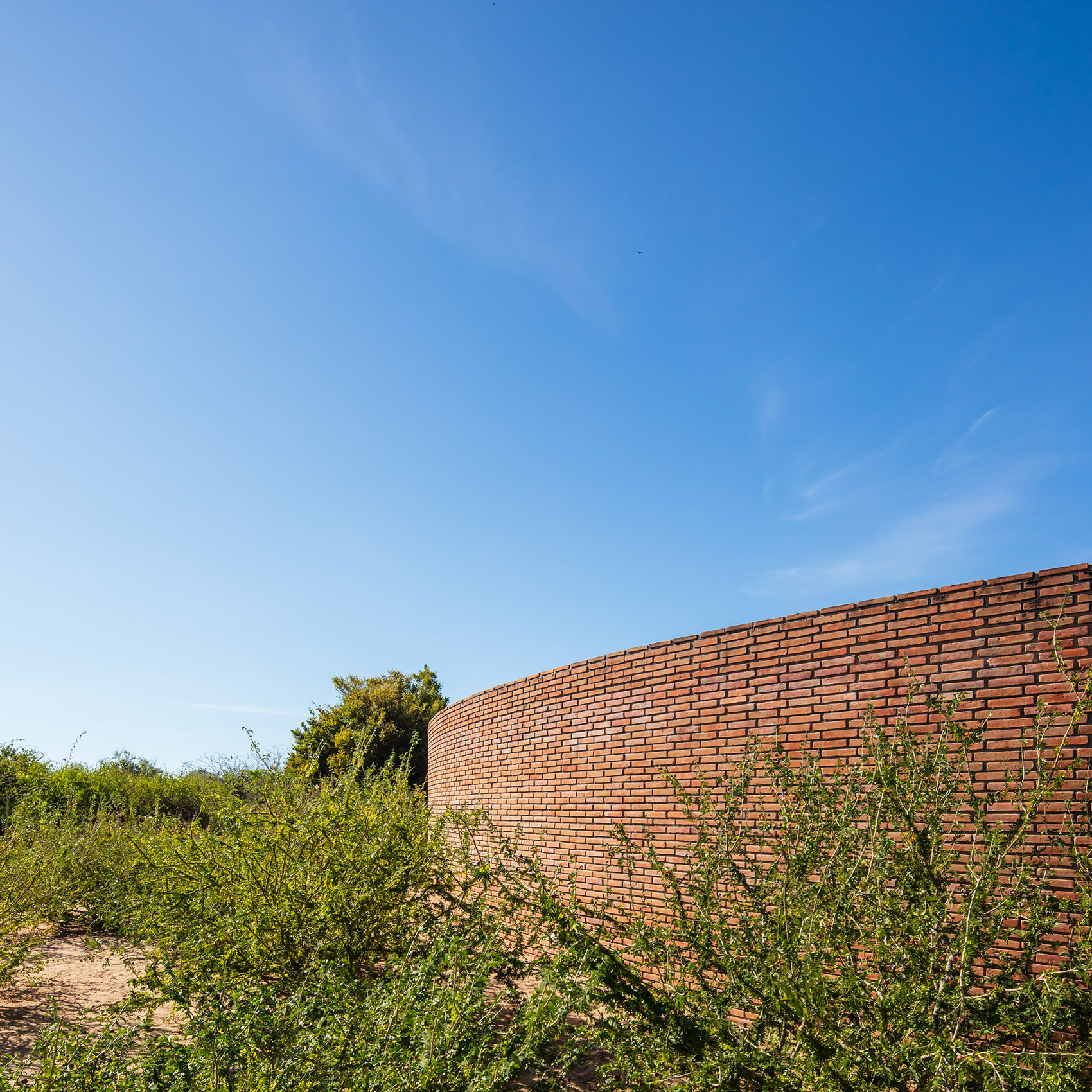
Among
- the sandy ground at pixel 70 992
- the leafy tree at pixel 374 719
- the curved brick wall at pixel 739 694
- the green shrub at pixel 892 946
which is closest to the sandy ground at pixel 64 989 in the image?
the sandy ground at pixel 70 992

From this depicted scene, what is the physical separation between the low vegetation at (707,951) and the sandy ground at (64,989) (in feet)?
1.94

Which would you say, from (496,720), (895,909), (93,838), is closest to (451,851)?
(895,909)

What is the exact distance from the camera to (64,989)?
6410 millimetres

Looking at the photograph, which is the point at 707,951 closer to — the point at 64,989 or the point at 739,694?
the point at 739,694

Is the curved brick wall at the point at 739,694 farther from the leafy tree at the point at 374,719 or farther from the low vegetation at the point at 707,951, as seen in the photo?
the leafy tree at the point at 374,719

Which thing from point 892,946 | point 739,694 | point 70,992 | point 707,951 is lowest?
point 70,992

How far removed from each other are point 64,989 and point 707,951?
6.21 metres

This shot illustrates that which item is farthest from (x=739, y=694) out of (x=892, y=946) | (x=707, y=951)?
(x=892, y=946)

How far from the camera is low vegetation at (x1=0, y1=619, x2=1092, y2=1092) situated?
2.72m

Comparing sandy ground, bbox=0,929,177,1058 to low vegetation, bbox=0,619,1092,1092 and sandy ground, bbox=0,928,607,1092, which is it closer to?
sandy ground, bbox=0,928,607,1092

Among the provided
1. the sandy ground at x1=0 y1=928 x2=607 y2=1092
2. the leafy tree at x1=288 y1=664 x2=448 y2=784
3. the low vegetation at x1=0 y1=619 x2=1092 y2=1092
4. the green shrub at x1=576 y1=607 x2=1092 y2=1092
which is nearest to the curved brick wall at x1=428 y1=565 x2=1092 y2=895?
the low vegetation at x1=0 y1=619 x2=1092 y2=1092

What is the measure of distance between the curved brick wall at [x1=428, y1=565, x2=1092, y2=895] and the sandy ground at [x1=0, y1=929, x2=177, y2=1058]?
372 centimetres

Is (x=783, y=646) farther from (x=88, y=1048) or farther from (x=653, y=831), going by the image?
(x=88, y=1048)

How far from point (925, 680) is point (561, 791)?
12.9 feet
